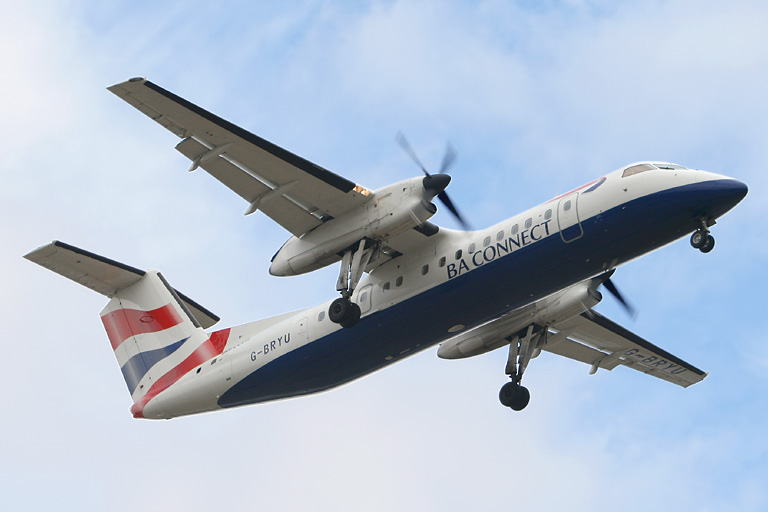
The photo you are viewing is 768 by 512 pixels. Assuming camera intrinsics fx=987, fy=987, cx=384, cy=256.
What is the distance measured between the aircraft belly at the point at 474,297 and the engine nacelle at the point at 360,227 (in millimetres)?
1356

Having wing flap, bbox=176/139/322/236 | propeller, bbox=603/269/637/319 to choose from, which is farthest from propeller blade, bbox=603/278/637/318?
wing flap, bbox=176/139/322/236

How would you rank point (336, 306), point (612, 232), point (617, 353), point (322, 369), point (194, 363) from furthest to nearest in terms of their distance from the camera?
point (617, 353) → point (194, 363) → point (322, 369) → point (336, 306) → point (612, 232)

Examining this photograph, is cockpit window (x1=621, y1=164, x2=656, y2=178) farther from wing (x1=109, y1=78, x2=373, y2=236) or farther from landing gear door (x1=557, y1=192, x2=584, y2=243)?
wing (x1=109, y1=78, x2=373, y2=236)

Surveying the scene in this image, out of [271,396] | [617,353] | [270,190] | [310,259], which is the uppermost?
[270,190]

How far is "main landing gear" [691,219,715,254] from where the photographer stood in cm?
1617

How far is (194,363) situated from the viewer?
20719mm

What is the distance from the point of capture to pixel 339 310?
17938 mm

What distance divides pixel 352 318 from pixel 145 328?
6.02 meters

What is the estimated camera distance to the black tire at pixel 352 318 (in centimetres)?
1791

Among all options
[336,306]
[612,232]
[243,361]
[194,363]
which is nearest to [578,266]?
[612,232]

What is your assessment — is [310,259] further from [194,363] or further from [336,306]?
[194,363]

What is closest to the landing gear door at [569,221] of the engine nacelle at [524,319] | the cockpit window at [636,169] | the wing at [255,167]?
the cockpit window at [636,169]

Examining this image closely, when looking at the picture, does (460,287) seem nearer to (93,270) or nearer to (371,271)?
(371,271)

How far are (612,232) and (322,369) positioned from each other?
247 inches
